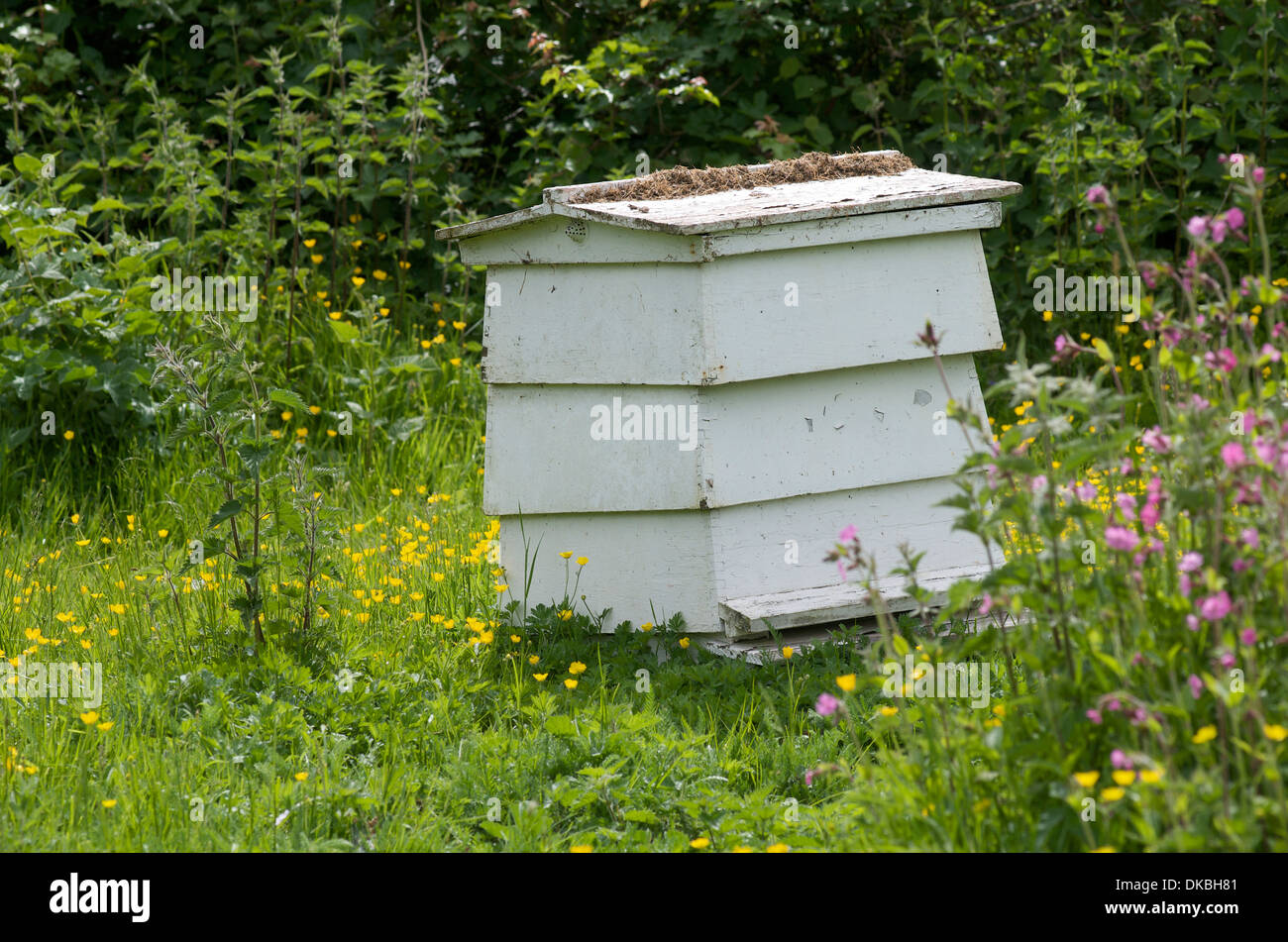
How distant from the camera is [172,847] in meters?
2.16

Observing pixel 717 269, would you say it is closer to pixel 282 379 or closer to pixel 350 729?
pixel 350 729

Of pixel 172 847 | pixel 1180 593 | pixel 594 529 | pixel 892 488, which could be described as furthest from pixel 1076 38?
pixel 172 847

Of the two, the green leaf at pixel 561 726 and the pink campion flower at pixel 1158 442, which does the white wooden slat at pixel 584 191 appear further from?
the pink campion flower at pixel 1158 442

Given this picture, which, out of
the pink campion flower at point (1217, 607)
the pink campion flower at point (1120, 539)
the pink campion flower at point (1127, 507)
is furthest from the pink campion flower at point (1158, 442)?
the pink campion flower at point (1217, 607)

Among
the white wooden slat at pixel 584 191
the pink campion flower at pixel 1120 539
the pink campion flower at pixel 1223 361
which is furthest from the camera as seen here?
the white wooden slat at pixel 584 191

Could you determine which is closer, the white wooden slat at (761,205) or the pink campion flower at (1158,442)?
the pink campion flower at (1158,442)

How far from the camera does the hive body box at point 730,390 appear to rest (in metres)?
2.98

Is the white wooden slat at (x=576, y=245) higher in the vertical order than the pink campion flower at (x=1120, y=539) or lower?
higher

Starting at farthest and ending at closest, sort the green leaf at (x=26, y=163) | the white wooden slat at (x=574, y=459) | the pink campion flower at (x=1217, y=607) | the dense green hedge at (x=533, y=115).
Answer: the dense green hedge at (x=533, y=115)
the green leaf at (x=26, y=163)
the white wooden slat at (x=574, y=459)
the pink campion flower at (x=1217, y=607)

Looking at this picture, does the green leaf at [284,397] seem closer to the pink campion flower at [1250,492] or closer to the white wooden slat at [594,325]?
the white wooden slat at [594,325]

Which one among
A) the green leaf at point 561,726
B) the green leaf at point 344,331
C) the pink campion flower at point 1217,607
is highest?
the green leaf at point 344,331
